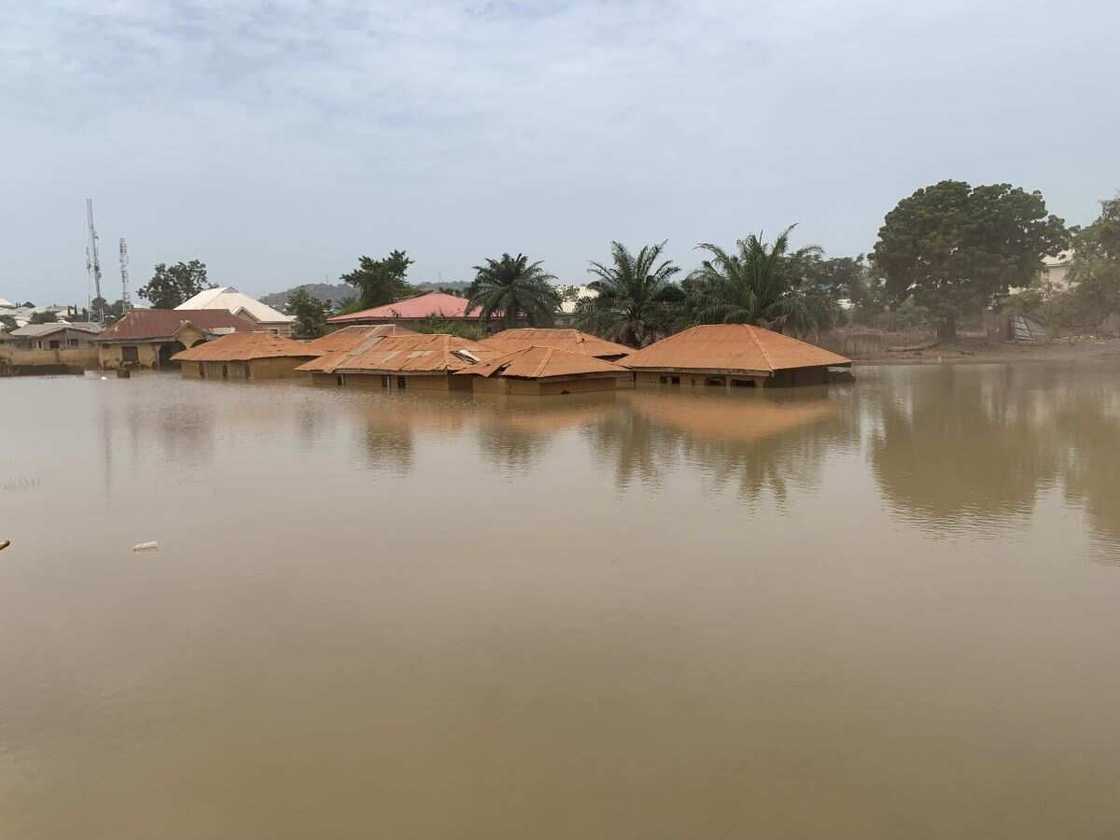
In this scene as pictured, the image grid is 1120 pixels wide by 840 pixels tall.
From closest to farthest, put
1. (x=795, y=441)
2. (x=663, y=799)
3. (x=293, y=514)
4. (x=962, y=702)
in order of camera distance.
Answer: (x=663, y=799) → (x=962, y=702) → (x=293, y=514) → (x=795, y=441)

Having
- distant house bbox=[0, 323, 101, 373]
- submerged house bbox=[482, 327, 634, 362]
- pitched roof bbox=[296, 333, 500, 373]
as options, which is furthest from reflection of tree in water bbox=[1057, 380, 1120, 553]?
distant house bbox=[0, 323, 101, 373]

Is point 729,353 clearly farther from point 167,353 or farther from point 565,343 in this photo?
point 167,353

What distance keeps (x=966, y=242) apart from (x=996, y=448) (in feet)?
108

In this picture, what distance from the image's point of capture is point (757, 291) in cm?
3369

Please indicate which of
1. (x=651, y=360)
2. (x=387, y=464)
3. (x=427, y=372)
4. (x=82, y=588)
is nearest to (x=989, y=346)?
(x=651, y=360)

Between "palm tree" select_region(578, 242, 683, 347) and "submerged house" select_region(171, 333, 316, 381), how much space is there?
14.6m

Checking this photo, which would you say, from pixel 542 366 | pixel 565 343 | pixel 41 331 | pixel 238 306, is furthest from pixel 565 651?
pixel 238 306

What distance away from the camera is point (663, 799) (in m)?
4.85

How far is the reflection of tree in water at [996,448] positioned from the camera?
11.8m

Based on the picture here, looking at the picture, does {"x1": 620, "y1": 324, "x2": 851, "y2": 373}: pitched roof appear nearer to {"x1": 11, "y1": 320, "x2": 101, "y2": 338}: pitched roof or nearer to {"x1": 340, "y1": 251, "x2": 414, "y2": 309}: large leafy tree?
{"x1": 340, "y1": 251, "x2": 414, "y2": 309}: large leafy tree

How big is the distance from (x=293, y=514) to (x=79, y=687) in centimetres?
529

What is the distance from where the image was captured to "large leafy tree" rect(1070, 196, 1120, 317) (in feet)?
149

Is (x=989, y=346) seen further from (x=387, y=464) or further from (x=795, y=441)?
(x=387, y=464)

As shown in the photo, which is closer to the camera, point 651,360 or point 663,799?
point 663,799
